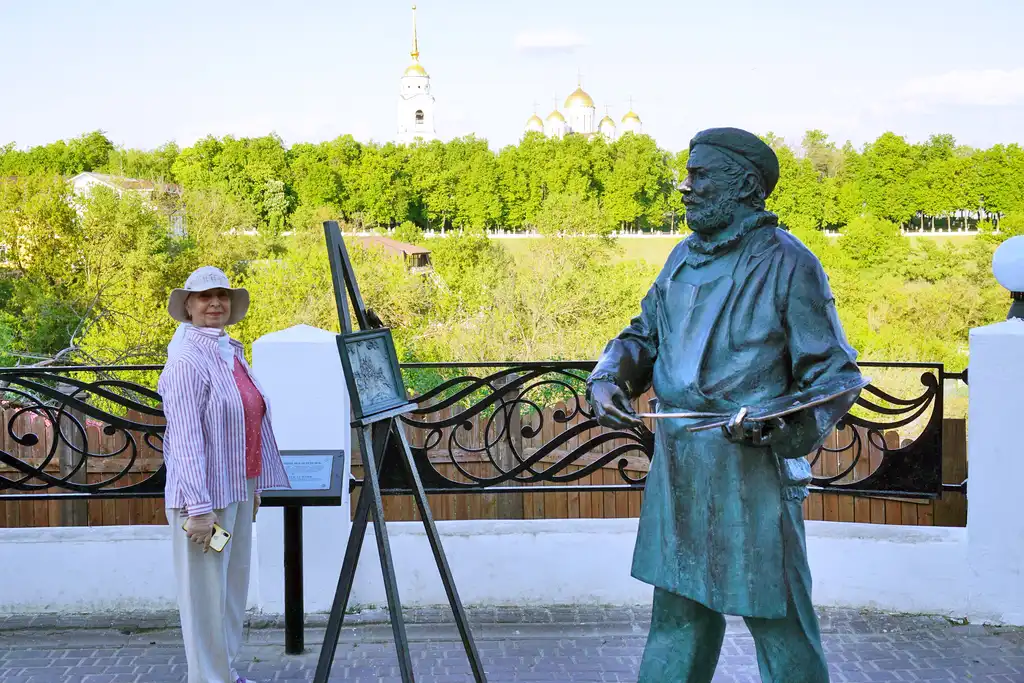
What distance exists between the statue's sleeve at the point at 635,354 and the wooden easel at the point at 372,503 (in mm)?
875

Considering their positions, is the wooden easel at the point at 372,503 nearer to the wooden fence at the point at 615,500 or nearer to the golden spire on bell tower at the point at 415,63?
the wooden fence at the point at 615,500

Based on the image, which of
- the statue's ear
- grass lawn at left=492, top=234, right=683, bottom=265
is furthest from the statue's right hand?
grass lawn at left=492, top=234, right=683, bottom=265

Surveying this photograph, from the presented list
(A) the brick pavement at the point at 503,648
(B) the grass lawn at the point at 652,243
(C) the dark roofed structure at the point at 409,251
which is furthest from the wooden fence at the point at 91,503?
(B) the grass lawn at the point at 652,243

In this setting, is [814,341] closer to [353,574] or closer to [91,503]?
[353,574]

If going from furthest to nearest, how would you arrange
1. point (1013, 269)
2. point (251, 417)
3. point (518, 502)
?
point (518, 502) < point (1013, 269) < point (251, 417)

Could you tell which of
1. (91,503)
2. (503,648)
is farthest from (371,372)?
(91,503)

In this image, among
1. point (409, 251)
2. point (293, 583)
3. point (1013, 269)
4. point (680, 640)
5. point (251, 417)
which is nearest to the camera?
point (680, 640)

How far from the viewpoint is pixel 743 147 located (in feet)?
8.35

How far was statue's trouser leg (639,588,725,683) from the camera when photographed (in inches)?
105

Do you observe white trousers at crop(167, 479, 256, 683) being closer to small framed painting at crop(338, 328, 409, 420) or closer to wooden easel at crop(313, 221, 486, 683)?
wooden easel at crop(313, 221, 486, 683)

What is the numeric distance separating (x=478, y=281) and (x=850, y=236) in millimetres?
28021

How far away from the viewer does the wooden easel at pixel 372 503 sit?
330cm

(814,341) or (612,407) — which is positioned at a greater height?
(814,341)

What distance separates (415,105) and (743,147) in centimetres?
11379
